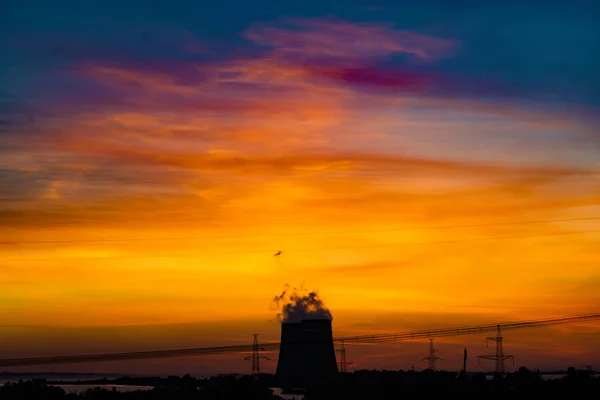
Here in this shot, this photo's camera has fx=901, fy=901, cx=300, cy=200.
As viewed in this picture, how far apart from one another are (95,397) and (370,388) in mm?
37587

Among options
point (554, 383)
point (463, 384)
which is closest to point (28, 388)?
point (463, 384)

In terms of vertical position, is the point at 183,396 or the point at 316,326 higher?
the point at 316,326

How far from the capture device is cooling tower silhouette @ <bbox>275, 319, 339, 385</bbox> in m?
96.8

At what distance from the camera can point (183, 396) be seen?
95812mm

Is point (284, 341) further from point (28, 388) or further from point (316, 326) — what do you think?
point (28, 388)

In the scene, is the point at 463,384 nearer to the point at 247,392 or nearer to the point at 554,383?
the point at 554,383

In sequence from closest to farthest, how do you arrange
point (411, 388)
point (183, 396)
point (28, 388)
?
point (183, 396), point (28, 388), point (411, 388)

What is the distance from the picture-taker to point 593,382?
118 meters

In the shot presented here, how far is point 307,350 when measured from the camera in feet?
318

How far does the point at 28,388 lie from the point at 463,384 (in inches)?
2114

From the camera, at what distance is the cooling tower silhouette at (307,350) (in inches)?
3809

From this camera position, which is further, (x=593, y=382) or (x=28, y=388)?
(x=593, y=382)

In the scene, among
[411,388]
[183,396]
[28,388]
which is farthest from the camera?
[411,388]

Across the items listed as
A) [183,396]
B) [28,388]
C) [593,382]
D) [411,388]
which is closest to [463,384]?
[411,388]
